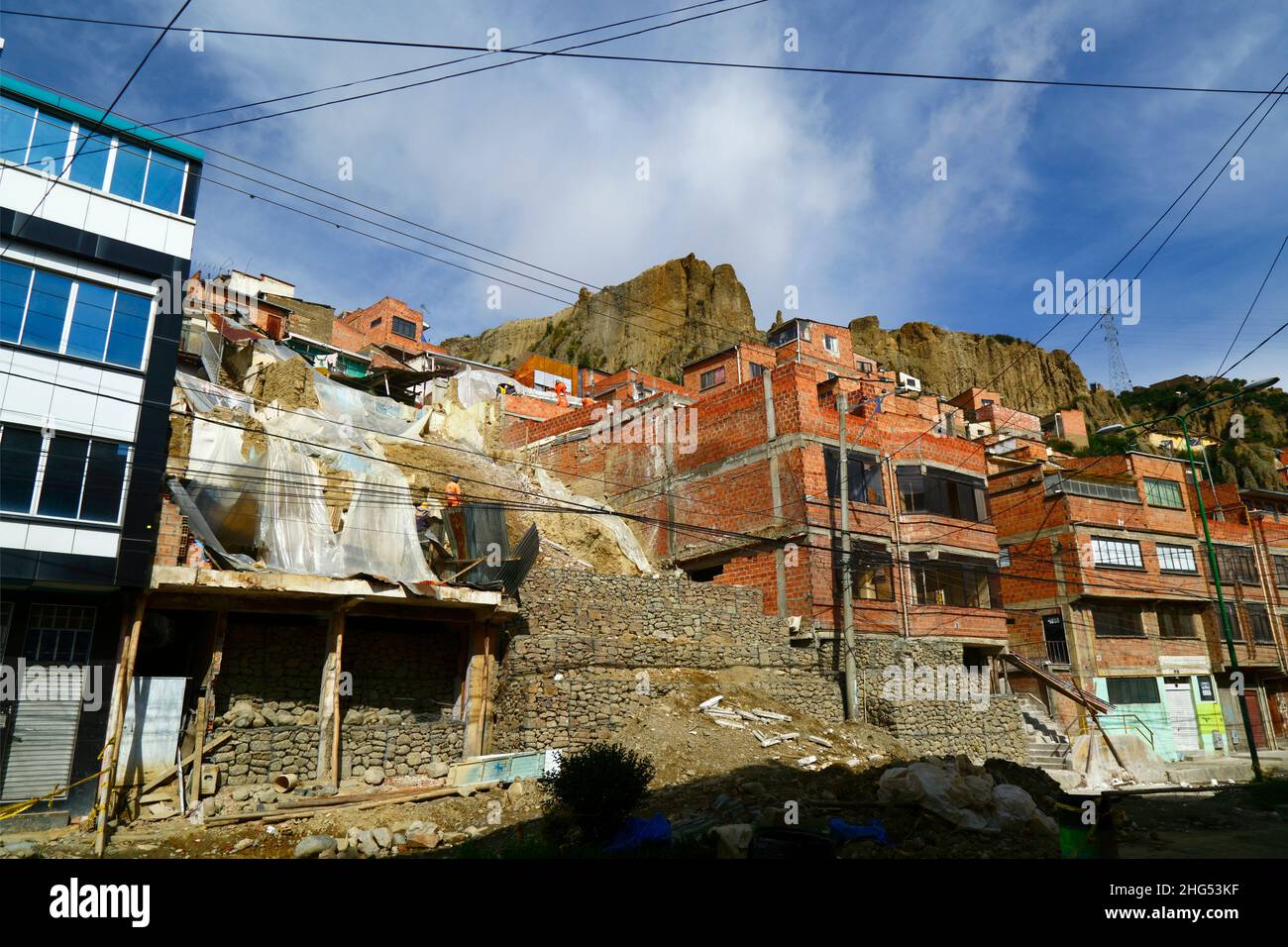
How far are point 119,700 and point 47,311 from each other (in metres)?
7.67

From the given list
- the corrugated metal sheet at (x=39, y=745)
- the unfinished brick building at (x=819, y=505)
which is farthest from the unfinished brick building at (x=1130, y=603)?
the corrugated metal sheet at (x=39, y=745)

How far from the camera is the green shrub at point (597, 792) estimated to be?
12203 millimetres

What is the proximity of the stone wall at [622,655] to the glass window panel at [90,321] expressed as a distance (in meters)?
11.1

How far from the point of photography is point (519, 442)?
3938 centimetres

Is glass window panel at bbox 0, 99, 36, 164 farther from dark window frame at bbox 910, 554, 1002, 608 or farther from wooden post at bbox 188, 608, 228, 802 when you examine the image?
dark window frame at bbox 910, 554, 1002, 608

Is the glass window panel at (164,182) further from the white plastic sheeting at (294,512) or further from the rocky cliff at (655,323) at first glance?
the rocky cliff at (655,323)

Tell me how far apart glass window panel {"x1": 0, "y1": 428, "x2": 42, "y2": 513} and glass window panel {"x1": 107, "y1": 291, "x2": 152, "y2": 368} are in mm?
2194

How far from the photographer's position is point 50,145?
1602cm

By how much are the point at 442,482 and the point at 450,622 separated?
9.18 m

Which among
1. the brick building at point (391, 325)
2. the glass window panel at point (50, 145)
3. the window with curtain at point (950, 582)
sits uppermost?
the brick building at point (391, 325)

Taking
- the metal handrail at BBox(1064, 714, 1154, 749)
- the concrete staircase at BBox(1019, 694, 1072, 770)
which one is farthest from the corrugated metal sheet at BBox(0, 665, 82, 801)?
the metal handrail at BBox(1064, 714, 1154, 749)

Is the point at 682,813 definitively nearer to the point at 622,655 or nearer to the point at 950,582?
the point at 622,655

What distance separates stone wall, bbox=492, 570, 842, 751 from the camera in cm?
1898

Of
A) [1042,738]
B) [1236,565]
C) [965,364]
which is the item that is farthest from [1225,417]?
[1042,738]
